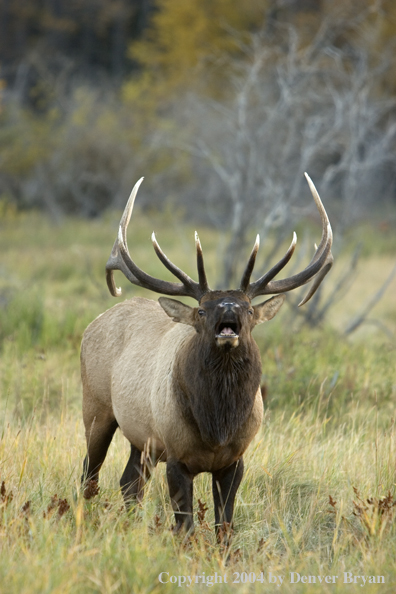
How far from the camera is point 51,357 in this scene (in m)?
7.28

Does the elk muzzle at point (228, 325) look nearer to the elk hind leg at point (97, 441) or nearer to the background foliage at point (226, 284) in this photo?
the background foliage at point (226, 284)

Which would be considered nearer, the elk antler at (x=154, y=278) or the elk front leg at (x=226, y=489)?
the elk front leg at (x=226, y=489)

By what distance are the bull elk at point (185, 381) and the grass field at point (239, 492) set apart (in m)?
0.20

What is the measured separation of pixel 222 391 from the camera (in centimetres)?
389

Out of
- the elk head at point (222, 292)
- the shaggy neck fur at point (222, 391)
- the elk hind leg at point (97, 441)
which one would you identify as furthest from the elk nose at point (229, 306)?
the elk hind leg at point (97, 441)

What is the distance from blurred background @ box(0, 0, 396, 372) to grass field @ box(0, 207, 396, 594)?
1.33 m

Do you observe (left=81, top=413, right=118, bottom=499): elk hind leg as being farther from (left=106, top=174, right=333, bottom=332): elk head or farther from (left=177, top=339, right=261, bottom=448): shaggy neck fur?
(left=177, top=339, right=261, bottom=448): shaggy neck fur

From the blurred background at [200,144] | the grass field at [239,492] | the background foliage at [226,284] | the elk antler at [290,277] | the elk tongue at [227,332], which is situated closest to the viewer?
the grass field at [239,492]

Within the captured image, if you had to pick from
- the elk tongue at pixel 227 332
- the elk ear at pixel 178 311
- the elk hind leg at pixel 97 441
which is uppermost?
the elk ear at pixel 178 311

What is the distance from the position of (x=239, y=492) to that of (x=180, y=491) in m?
0.74

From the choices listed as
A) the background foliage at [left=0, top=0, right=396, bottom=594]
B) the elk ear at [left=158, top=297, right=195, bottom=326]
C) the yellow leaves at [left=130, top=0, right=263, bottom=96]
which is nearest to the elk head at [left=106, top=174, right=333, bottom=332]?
the elk ear at [left=158, top=297, right=195, bottom=326]

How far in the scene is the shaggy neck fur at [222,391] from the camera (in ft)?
12.7

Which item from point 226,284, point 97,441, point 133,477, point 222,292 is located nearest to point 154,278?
point 222,292

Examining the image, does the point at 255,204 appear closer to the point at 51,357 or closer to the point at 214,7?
the point at 51,357
